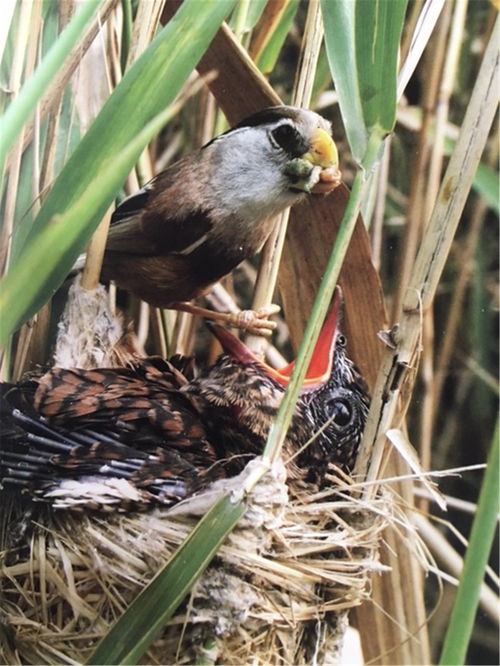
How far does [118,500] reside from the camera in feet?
1.86

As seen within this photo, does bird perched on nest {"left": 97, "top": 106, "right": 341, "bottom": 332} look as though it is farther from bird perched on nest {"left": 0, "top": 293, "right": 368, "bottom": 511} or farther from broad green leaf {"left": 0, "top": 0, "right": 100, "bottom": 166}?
broad green leaf {"left": 0, "top": 0, "right": 100, "bottom": 166}

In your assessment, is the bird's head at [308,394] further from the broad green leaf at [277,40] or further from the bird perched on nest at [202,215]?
the broad green leaf at [277,40]

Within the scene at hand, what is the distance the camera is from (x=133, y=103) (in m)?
0.53

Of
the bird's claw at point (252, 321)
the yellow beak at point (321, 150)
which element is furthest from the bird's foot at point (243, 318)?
the yellow beak at point (321, 150)

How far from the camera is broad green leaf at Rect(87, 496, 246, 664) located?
533 mm

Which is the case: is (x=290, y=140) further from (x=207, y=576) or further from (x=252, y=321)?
(x=207, y=576)

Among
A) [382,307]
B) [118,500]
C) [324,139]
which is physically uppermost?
[324,139]

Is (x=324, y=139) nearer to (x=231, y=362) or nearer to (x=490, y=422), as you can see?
(x=231, y=362)

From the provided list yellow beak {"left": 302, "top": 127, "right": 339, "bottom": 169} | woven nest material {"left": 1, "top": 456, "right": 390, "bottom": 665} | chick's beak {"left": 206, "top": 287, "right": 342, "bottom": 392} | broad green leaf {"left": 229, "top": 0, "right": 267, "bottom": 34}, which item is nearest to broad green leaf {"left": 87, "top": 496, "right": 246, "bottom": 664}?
woven nest material {"left": 1, "top": 456, "right": 390, "bottom": 665}

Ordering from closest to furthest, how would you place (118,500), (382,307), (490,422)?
(118,500)
(382,307)
(490,422)

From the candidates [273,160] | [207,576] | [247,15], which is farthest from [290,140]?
[207,576]

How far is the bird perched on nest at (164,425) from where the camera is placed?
0.57 metres

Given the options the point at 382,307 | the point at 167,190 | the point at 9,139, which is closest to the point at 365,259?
the point at 382,307

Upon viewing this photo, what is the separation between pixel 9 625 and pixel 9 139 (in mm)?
346
